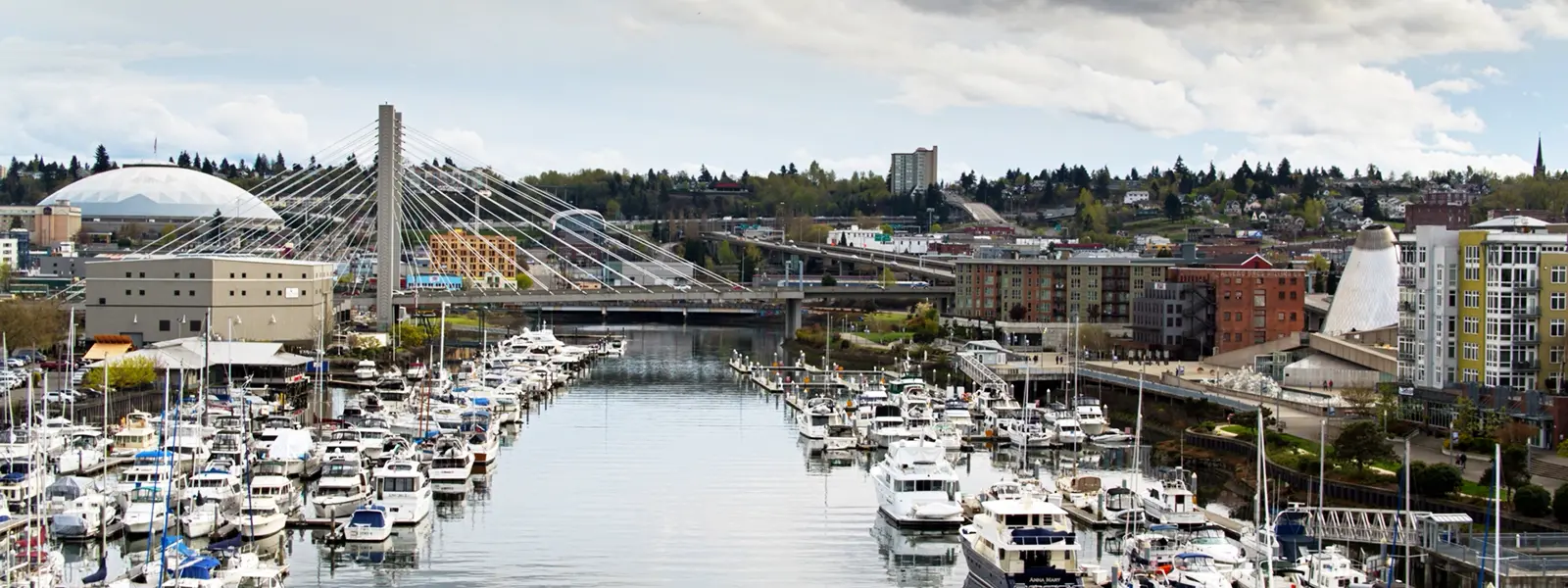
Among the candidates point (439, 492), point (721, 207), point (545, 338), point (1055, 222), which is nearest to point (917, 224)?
point (1055, 222)

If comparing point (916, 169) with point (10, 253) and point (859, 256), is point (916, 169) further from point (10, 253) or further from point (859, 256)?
point (10, 253)

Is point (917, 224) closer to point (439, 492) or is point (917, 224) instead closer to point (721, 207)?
point (721, 207)

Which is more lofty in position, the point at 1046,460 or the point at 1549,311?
the point at 1549,311

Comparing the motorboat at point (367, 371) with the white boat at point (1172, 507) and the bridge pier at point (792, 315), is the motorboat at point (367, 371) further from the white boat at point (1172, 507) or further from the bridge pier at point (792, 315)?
the white boat at point (1172, 507)

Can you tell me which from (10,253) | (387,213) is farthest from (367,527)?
(10,253)

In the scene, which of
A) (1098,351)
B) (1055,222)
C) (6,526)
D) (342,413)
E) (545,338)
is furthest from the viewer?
(1055,222)

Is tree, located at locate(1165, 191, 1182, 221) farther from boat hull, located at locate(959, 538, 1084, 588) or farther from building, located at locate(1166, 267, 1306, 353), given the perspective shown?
boat hull, located at locate(959, 538, 1084, 588)

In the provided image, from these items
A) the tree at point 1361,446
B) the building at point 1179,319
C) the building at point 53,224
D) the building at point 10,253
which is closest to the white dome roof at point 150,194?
the building at point 53,224
